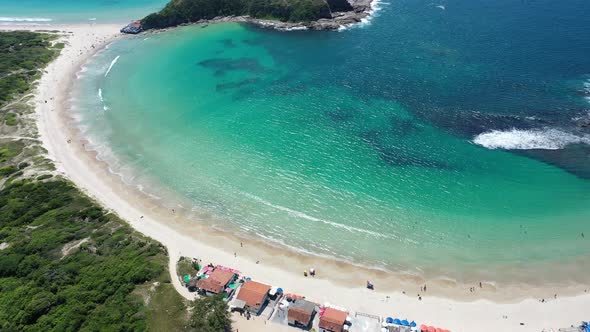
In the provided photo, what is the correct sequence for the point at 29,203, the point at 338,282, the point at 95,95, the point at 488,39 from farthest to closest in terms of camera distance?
the point at 488,39
the point at 95,95
the point at 29,203
the point at 338,282

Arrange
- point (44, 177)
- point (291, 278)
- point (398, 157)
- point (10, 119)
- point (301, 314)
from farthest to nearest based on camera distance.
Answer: point (10, 119)
point (398, 157)
point (44, 177)
point (291, 278)
point (301, 314)

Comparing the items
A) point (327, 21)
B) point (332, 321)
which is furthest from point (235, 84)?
point (332, 321)

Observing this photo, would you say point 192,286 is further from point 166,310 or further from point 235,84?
point 235,84

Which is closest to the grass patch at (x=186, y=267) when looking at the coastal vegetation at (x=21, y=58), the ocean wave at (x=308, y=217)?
the ocean wave at (x=308, y=217)

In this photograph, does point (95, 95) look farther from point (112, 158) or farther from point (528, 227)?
point (528, 227)

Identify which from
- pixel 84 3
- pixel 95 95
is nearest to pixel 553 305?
pixel 95 95

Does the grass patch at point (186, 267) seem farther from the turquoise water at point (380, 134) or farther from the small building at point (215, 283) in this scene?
the turquoise water at point (380, 134)

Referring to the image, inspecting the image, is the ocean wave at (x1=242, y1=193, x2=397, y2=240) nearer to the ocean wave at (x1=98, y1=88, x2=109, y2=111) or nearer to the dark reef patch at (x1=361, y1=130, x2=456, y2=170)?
the dark reef patch at (x1=361, y1=130, x2=456, y2=170)
